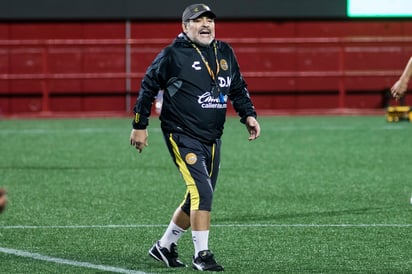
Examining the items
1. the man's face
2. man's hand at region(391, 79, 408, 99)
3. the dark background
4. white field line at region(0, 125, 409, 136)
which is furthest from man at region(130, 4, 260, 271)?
the dark background

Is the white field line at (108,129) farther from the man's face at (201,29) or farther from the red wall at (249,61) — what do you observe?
the man's face at (201,29)

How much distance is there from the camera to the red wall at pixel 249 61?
2625 cm

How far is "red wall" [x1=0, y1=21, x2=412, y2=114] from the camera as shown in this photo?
26250mm

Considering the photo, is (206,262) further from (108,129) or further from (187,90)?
(108,129)

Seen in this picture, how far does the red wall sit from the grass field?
528 centimetres

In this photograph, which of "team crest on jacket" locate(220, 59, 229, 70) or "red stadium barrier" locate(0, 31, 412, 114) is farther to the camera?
"red stadium barrier" locate(0, 31, 412, 114)

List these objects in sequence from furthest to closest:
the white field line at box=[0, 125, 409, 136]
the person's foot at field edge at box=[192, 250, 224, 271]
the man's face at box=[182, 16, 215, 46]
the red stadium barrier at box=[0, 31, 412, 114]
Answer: the red stadium barrier at box=[0, 31, 412, 114], the white field line at box=[0, 125, 409, 136], the man's face at box=[182, 16, 215, 46], the person's foot at field edge at box=[192, 250, 224, 271]

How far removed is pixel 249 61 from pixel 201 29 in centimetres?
1893

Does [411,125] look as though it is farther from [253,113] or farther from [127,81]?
[253,113]

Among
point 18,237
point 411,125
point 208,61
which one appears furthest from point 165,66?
point 411,125

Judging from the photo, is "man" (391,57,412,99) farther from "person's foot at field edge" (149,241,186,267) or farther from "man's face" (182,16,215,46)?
"person's foot at field edge" (149,241,186,267)

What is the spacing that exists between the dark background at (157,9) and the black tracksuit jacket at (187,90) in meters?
18.5

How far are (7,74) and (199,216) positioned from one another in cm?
1912

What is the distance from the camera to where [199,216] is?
7.80 metres
